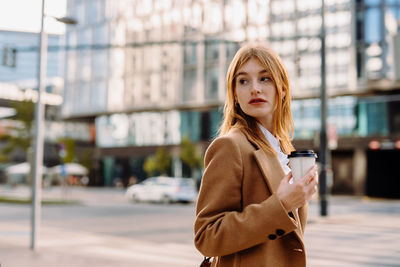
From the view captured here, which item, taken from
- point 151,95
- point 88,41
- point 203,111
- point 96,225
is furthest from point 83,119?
point 96,225

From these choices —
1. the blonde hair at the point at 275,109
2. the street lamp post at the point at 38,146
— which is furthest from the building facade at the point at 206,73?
the blonde hair at the point at 275,109

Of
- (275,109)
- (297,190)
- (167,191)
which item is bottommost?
(167,191)

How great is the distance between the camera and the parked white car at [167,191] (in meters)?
27.7

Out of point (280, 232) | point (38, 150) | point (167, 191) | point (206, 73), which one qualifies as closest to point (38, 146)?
point (38, 150)

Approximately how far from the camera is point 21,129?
29750mm

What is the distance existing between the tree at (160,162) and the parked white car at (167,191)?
16.9 meters

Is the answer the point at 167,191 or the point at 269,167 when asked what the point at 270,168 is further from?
the point at 167,191

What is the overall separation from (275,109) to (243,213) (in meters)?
0.53

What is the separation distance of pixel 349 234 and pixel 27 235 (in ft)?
27.3

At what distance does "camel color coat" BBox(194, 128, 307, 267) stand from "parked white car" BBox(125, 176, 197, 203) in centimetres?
2604

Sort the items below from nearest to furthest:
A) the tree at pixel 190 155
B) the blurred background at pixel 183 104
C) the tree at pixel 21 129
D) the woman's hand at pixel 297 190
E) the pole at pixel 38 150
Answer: the woman's hand at pixel 297 190 → the pole at pixel 38 150 → the blurred background at pixel 183 104 → the tree at pixel 21 129 → the tree at pixel 190 155

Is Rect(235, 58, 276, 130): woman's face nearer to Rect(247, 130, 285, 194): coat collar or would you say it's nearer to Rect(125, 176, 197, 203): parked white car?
Rect(247, 130, 285, 194): coat collar

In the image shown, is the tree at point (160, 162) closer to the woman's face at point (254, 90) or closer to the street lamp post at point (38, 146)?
the street lamp post at point (38, 146)

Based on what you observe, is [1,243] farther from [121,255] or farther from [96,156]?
[96,156]
